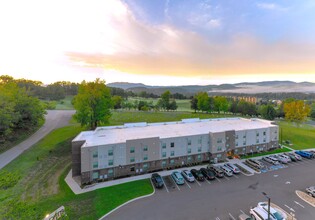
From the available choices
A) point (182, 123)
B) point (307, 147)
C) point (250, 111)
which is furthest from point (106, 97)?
point (250, 111)

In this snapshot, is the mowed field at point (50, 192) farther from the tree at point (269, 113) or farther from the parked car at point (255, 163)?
the tree at point (269, 113)

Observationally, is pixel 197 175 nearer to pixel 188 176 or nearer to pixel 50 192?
pixel 188 176

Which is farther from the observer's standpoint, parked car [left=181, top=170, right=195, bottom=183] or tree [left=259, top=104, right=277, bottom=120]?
tree [left=259, top=104, right=277, bottom=120]

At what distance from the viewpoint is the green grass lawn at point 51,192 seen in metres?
16.1

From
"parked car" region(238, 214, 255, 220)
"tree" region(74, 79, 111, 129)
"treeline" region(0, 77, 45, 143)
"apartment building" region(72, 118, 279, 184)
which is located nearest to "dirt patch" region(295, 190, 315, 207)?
"parked car" region(238, 214, 255, 220)

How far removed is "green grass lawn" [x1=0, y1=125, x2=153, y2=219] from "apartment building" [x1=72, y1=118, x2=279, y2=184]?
8.75 ft

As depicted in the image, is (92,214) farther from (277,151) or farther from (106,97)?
(277,151)

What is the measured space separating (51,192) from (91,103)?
74.5 ft

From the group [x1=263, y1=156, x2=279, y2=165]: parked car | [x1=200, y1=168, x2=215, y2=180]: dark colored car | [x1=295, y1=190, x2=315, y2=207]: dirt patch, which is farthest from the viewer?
[x1=263, y1=156, x2=279, y2=165]: parked car

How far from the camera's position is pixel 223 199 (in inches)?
736

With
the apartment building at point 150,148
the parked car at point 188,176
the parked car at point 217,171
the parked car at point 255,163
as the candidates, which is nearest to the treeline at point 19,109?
the apartment building at point 150,148

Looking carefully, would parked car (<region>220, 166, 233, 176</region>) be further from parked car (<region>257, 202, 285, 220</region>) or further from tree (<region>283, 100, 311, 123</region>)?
tree (<region>283, 100, 311, 123</region>)

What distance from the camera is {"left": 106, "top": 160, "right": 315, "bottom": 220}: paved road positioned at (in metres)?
16.5

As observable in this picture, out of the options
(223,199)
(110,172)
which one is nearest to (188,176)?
(223,199)
